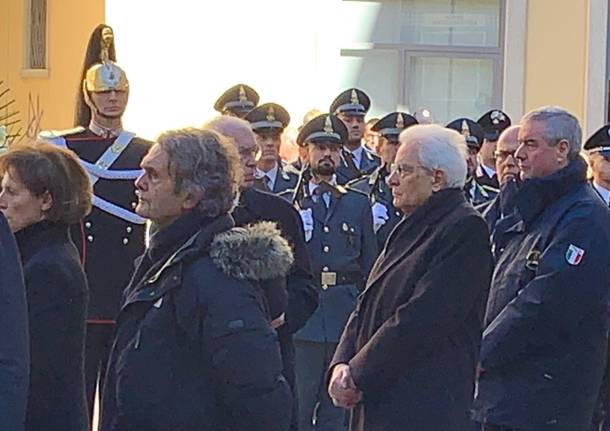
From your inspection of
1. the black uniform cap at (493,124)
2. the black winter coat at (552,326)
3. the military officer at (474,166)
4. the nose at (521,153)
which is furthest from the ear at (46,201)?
the black uniform cap at (493,124)

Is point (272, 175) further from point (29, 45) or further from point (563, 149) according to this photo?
point (29, 45)

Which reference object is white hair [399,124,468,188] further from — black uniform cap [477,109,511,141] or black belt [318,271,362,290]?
black uniform cap [477,109,511,141]

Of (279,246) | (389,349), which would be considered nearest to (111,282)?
(389,349)

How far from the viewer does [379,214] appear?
944 centimetres

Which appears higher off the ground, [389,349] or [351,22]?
[351,22]

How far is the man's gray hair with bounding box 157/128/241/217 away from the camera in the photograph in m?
4.83

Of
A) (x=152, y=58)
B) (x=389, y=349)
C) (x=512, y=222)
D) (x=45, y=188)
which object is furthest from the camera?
(x=152, y=58)

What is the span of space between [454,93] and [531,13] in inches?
55.3

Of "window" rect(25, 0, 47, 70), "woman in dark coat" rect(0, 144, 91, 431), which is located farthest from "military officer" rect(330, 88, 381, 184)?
"window" rect(25, 0, 47, 70)

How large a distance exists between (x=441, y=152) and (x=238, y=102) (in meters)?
3.93

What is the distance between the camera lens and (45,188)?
5363 mm

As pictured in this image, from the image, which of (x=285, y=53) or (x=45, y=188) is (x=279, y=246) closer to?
(x=45, y=188)

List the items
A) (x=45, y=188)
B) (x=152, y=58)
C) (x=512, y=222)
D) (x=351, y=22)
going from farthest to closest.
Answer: (x=351, y=22)
(x=152, y=58)
(x=512, y=222)
(x=45, y=188)

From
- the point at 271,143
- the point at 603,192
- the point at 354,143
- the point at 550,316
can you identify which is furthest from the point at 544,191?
the point at 354,143
